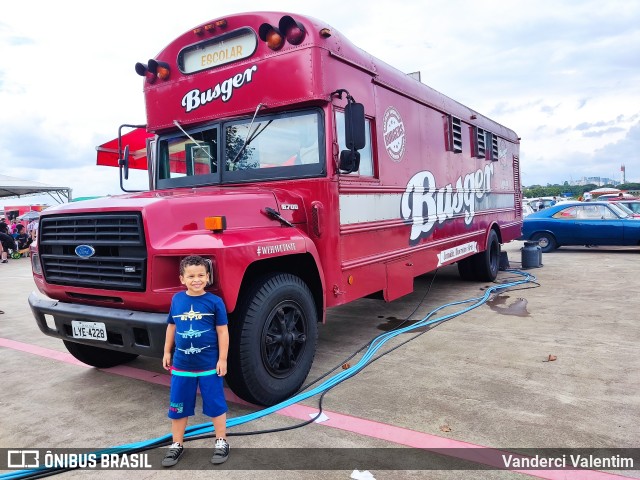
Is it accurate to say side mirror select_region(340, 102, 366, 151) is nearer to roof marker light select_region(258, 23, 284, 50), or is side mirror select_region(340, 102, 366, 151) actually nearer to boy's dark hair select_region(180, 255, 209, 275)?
roof marker light select_region(258, 23, 284, 50)

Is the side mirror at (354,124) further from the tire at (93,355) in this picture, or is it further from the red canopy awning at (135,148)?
the tire at (93,355)

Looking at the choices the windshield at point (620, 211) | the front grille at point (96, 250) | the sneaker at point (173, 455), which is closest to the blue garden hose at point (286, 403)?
the sneaker at point (173, 455)

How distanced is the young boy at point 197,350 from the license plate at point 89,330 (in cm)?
74

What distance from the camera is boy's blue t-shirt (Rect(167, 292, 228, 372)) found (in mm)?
2711

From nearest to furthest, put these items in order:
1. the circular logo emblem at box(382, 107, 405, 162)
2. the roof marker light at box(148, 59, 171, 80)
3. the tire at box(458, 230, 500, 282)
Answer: the roof marker light at box(148, 59, 171, 80)
the circular logo emblem at box(382, 107, 405, 162)
the tire at box(458, 230, 500, 282)

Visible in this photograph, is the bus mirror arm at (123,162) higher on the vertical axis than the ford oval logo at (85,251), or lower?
higher

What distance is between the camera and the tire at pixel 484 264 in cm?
851

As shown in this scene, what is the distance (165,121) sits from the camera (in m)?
4.75

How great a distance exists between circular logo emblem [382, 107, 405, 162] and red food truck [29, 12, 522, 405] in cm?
3

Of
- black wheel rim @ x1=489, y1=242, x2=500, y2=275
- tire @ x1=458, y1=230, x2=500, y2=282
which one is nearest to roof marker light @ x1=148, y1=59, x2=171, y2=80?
tire @ x1=458, y1=230, x2=500, y2=282

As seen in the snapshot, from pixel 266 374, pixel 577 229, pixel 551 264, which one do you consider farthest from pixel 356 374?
pixel 577 229

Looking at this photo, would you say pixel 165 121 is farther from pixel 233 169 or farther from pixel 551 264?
pixel 551 264

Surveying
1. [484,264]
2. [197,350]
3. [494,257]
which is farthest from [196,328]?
[494,257]

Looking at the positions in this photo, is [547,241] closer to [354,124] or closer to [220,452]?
[354,124]
